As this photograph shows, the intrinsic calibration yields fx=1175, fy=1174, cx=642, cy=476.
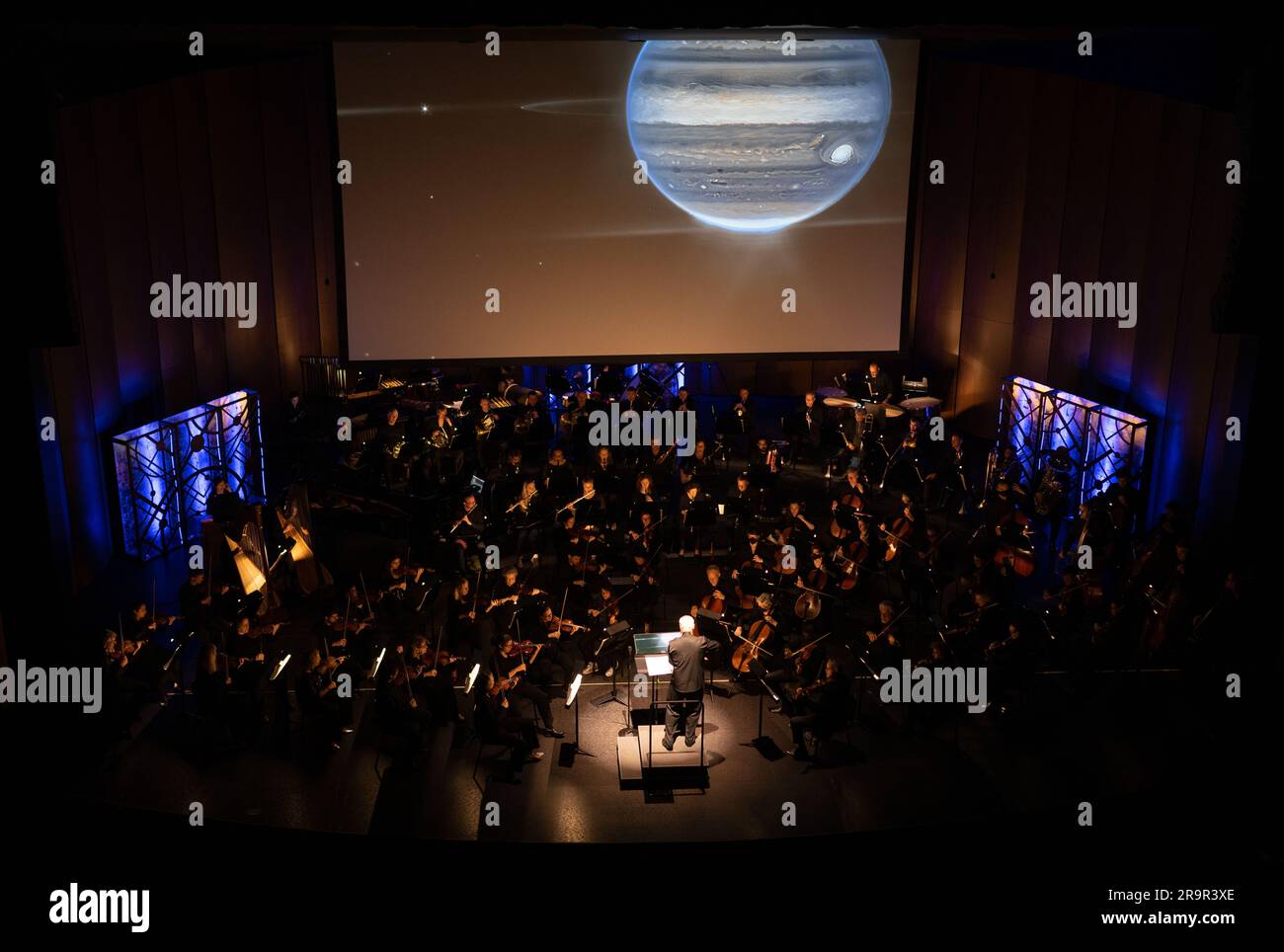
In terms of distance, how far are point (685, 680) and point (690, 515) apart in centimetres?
272

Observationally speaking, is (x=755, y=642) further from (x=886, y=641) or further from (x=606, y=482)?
(x=606, y=482)

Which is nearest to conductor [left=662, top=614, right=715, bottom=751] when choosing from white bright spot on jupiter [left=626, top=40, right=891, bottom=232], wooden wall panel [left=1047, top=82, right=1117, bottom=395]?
white bright spot on jupiter [left=626, top=40, right=891, bottom=232]

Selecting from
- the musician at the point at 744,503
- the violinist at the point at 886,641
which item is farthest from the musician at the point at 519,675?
the musician at the point at 744,503

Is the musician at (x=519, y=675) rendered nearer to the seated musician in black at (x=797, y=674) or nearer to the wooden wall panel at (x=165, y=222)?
the seated musician in black at (x=797, y=674)

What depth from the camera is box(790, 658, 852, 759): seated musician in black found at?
886 centimetres

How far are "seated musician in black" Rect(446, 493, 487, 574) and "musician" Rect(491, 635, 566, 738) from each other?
1914 mm

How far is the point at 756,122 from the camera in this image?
11914 mm

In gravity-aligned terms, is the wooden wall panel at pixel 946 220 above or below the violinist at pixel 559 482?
above

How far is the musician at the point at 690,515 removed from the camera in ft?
37.5

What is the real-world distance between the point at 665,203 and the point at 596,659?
Result: 202 inches

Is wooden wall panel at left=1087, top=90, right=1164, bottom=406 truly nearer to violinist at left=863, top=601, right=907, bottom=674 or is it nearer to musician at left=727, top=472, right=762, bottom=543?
musician at left=727, top=472, right=762, bottom=543

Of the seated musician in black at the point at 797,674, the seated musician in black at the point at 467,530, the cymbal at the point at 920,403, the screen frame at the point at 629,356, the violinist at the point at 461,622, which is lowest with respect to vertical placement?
the seated musician in black at the point at 797,674

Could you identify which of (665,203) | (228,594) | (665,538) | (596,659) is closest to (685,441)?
(665,538)

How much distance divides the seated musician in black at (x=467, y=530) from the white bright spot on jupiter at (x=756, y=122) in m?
3.92
